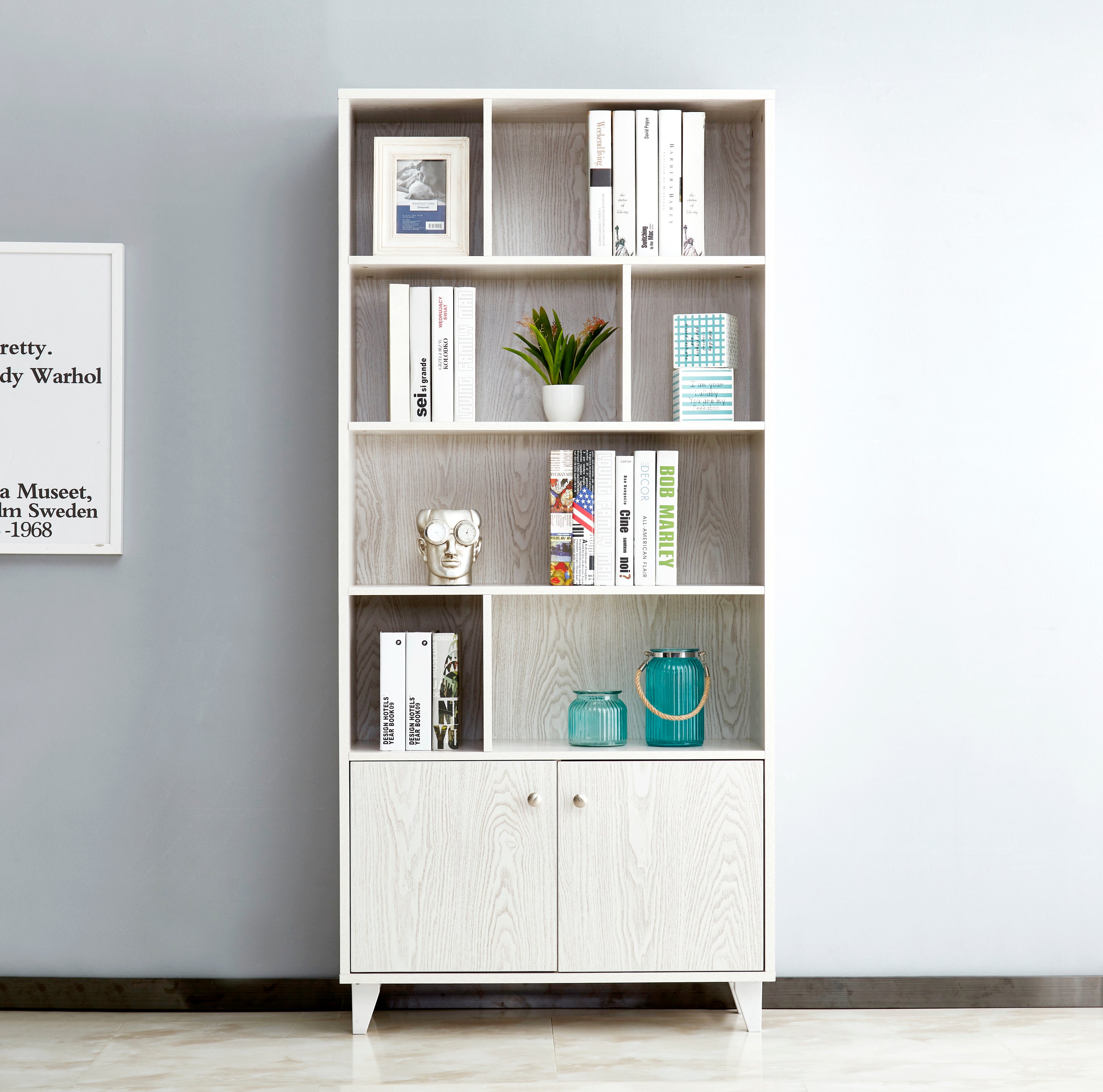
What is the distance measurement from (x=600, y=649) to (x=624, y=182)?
3.41 feet

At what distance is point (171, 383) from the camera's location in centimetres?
239

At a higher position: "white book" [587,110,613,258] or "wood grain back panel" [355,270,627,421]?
"white book" [587,110,613,258]

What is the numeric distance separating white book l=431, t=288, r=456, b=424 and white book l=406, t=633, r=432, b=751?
48 cm

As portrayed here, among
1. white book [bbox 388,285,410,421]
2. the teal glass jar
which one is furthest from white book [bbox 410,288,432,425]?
the teal glass jar

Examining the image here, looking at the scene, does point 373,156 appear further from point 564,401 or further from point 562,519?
point 562,519

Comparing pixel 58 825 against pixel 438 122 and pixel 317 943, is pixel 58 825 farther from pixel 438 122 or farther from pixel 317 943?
pixel 438 122

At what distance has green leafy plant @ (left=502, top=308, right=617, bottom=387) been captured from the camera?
7.35 feet

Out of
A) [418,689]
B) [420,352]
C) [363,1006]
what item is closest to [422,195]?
[420,352]

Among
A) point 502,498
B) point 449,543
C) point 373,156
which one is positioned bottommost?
point 449,543

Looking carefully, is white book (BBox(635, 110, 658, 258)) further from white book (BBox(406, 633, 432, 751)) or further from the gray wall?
white book (BBox(406, 633, 432, 751))

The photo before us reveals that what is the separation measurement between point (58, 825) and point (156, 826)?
0.23 meters

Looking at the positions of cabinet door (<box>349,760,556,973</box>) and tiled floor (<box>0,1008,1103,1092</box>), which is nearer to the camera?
tiled floor (<box>0,1008,1103,1092</box>)

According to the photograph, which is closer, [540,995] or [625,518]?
[625,518]

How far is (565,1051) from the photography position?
2141mm
